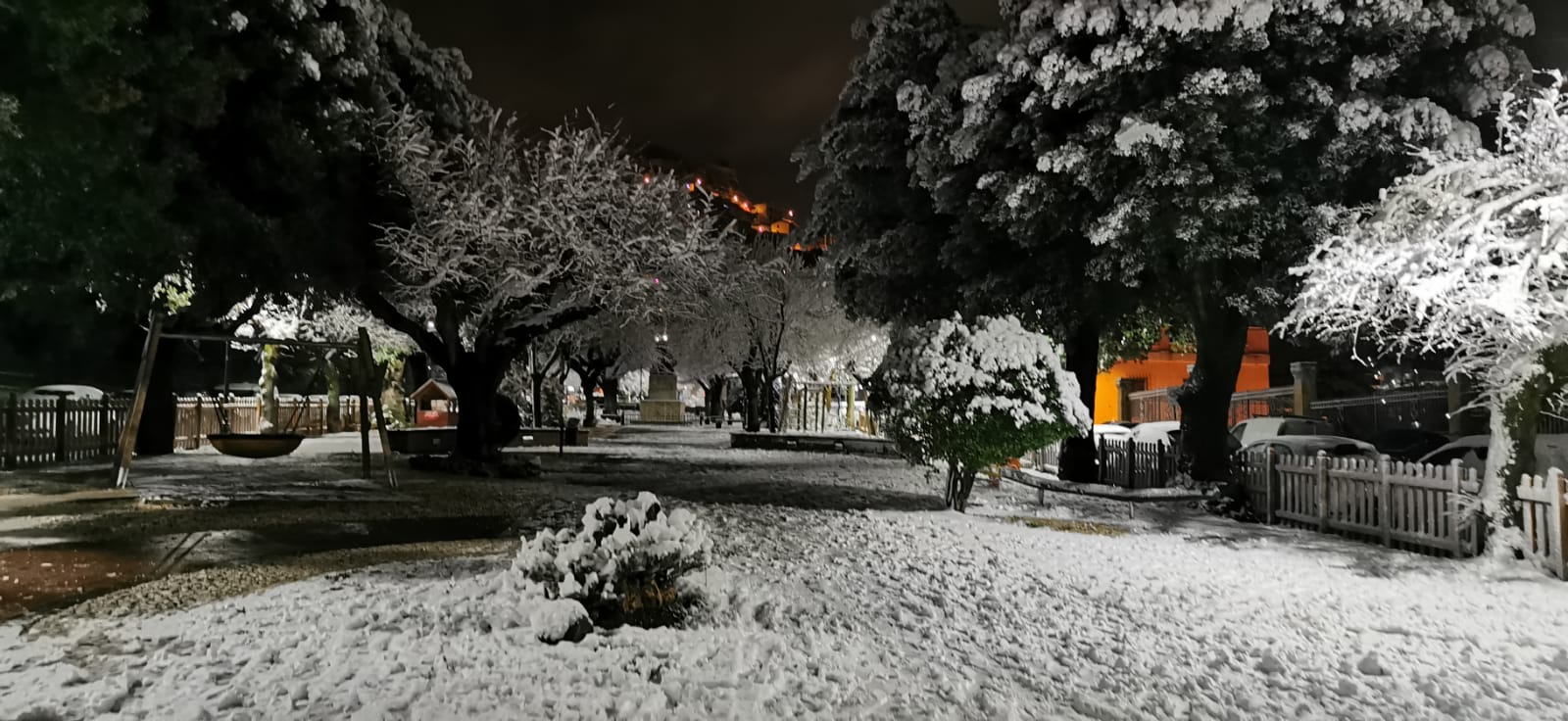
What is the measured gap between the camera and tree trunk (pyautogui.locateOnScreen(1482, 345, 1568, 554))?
8680 millimetres

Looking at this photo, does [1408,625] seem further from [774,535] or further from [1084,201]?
[1084,201]

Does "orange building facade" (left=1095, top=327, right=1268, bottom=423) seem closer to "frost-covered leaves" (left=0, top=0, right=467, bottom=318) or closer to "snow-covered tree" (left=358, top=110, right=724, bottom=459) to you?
"snow-covered tree" (left=358, top=110, right=724, bottom=459)

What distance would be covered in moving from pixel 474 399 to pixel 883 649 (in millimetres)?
14290

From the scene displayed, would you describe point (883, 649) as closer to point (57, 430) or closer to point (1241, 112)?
point (1241, 112)

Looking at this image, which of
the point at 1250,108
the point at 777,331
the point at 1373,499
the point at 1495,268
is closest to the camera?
the point at 1495,268

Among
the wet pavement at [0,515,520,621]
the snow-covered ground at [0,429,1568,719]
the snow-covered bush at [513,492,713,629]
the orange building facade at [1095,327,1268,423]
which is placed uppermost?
the orange building facade at [1095,327,1268,423]

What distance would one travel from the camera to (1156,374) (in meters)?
42.8

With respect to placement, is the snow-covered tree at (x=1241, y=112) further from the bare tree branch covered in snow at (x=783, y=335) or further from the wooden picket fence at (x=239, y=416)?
the bare tree branch covered in snow at (x=783, y=335)

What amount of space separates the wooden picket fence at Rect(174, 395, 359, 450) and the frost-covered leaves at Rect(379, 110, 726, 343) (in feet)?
13.2

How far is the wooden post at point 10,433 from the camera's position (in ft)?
52.5

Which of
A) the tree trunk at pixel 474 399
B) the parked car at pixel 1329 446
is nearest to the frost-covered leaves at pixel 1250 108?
the parked car at pixel 1329 446

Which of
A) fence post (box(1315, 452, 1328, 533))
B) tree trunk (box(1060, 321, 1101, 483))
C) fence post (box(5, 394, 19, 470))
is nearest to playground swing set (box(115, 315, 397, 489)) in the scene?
fence post (box(5, 394, 19, 470))

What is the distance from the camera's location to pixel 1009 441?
12.5 meters

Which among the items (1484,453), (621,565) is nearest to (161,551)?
(621,565)
